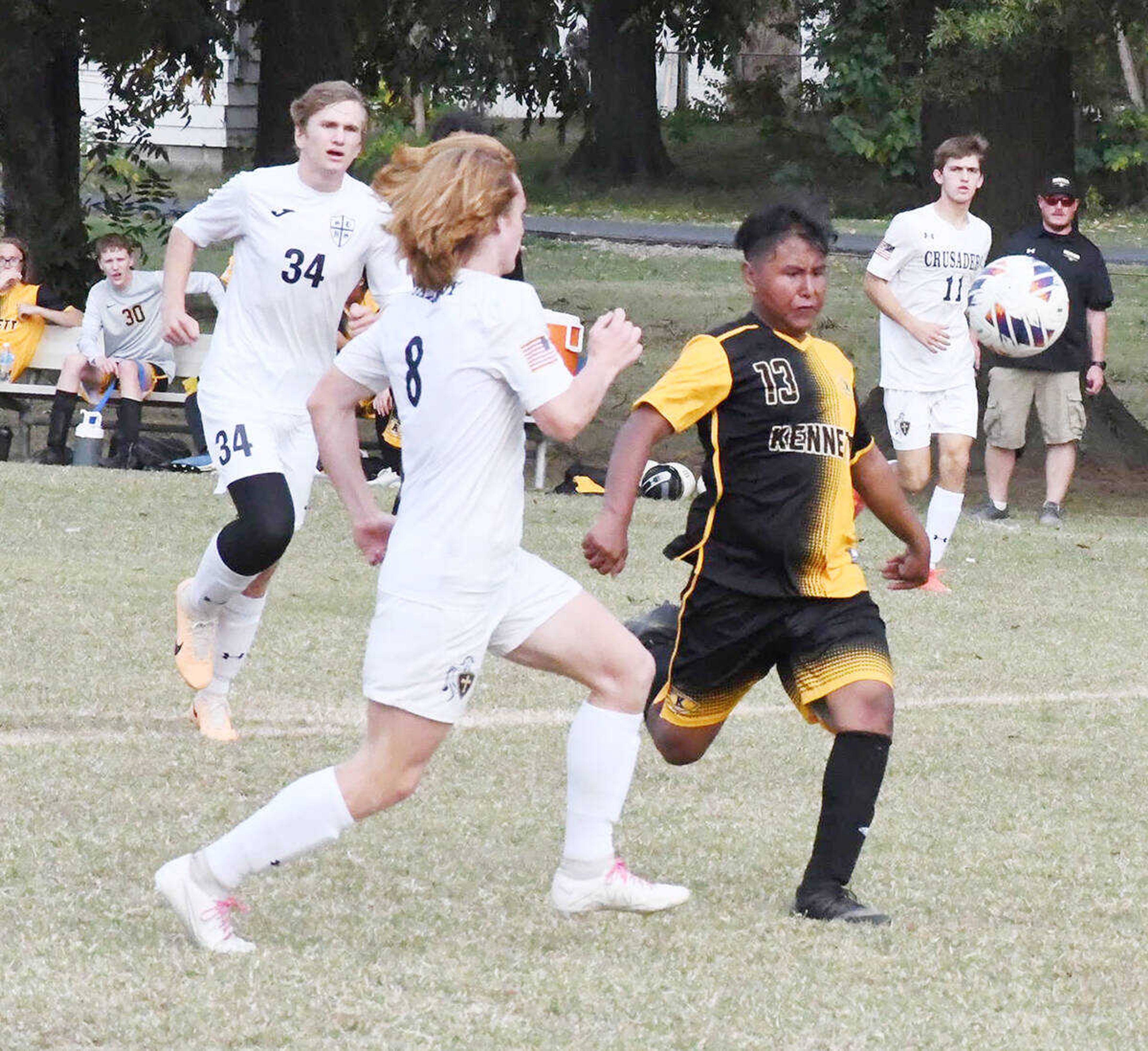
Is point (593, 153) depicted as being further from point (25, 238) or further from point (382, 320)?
point (382, 320)

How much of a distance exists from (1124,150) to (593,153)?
9702 millimetres

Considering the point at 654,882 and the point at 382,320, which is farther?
the point at 654,882

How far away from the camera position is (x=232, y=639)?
7543mm

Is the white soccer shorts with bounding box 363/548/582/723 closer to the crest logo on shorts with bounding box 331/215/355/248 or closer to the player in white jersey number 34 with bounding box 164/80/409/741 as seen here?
the player in white jersey number 34 with bounding box 164/80/409/741

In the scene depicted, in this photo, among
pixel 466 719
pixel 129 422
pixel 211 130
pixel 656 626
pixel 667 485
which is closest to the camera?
pixel 656 626

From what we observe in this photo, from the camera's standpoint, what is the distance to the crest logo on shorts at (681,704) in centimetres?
590

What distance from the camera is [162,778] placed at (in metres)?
6.81

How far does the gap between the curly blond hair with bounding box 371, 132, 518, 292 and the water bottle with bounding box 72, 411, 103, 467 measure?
11158 mm

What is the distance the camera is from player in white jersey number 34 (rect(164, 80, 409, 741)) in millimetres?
7406

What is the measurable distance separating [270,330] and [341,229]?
0.41 m

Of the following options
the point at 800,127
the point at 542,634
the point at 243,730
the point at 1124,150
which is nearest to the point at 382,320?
the point at 542,634

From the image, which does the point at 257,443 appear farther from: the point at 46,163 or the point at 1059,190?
the point at 46,163

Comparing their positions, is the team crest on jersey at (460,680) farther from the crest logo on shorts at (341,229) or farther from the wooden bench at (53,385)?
the wooden bench at (53,385)

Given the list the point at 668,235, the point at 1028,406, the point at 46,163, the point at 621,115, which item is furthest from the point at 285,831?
the point at 621,115
